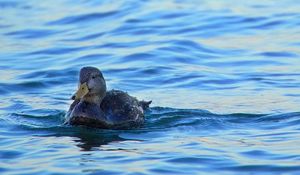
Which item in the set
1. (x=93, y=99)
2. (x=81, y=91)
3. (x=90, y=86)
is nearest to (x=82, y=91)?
(x=81, y=91)

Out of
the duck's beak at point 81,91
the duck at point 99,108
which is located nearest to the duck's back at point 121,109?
the duck at point 99,108

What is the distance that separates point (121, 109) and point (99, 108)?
305 millimetres

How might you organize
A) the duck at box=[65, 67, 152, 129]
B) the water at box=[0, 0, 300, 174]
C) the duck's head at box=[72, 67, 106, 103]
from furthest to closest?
1. the duck's head at box=[72, 67, 106, 103]
2. the duck at box=[65, 67, 152, 129]
3. the water at box=[0, 0, 300, 174]

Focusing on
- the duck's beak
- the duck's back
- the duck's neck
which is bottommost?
the duck's back

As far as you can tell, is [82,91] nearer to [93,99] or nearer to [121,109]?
[93,99]

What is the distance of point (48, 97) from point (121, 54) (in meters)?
3.24

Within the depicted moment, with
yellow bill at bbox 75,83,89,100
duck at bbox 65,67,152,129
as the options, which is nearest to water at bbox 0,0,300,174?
duck at bbox 65,67,152,129

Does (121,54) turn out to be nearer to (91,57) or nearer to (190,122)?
(91,57)

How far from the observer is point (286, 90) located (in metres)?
15.2

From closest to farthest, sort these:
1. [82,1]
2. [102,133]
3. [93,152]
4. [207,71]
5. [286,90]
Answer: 1. [93,152]
2. [102,133]
3. [286,90]
4. [207,71]
5. [82,1]

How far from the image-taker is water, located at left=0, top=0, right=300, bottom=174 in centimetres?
1166

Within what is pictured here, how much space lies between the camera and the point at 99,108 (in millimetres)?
13484

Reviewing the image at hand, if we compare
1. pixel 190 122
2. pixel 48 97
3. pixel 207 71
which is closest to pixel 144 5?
pixel 207 71

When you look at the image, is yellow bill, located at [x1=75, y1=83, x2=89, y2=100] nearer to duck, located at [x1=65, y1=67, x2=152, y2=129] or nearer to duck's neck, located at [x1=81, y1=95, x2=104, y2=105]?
duck, located at [x1=65, y1=67, x2=152, y2=129]
